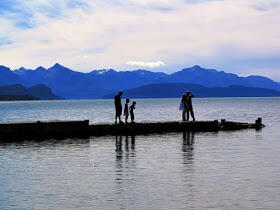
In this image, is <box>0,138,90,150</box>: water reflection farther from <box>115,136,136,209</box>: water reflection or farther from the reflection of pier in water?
the reflection of pier in water

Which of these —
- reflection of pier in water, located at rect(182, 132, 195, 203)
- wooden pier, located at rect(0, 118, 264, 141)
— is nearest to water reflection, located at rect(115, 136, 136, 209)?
reflection of pier in water, located at rect(182, 132, 195, 203)

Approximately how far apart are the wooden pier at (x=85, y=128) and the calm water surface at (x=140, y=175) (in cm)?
497

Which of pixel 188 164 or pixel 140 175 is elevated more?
pixel 188 164

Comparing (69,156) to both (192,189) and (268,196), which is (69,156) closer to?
(192,189)

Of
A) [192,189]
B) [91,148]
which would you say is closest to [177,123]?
[91,148]

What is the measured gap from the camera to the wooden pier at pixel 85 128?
1588 inches

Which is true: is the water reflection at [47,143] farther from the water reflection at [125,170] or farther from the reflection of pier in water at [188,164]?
the reflection of pier in water at [188,164]

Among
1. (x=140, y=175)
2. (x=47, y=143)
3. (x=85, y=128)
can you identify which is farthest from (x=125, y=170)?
(x=85, y=128)

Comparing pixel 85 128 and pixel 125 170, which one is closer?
pixel 125 170

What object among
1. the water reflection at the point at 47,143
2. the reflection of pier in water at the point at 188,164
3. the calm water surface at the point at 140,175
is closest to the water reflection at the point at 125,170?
the calm water surface at the point at 140,175

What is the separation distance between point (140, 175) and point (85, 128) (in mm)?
21118

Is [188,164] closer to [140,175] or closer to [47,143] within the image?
[140,175]

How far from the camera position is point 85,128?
42.3 metres

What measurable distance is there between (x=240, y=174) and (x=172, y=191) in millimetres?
4545
